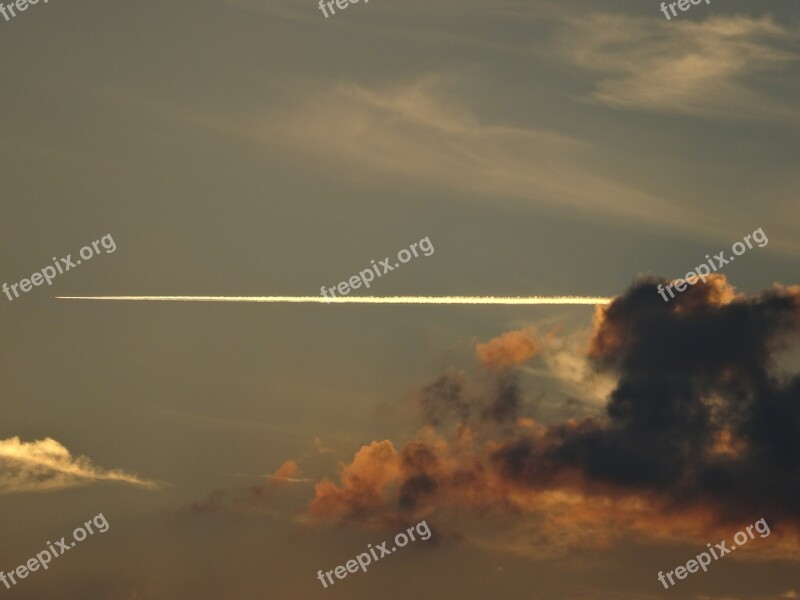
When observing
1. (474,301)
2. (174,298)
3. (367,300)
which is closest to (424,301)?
(367,300)

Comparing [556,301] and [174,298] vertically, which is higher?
[174,298]

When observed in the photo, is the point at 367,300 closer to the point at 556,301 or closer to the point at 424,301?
the point at 424,301

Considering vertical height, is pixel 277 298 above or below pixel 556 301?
above

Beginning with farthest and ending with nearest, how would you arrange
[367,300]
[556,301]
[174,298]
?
[174,298] < [556,301] < [367,300]

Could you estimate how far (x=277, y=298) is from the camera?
5359 inches

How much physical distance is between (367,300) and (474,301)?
1091 inches

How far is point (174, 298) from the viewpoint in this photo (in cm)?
14350

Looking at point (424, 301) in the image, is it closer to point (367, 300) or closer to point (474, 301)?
point (367, 300)

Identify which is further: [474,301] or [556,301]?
[474,301]

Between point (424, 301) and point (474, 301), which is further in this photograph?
point (474, 301)

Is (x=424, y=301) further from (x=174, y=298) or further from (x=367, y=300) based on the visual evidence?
(x=174, y=298)

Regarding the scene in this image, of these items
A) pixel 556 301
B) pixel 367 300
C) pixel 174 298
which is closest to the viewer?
pixel 367 300

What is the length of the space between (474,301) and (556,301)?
52.9 feet

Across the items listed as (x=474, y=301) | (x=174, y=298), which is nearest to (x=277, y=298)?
(x=174, y=298)
